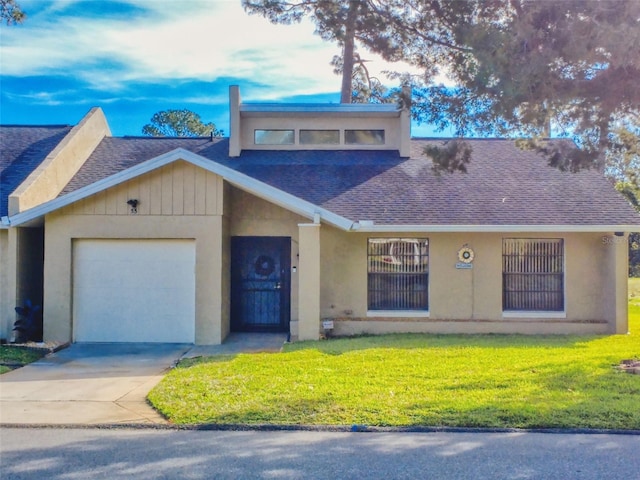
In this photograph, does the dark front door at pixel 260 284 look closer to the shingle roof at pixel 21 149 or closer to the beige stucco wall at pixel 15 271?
the beige stucco wall at pixel 15 271

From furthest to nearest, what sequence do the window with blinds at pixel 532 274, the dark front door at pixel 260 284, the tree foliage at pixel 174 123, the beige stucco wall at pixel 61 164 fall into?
the tree foliage at pixel 174 123
the dark front door at pixel 260 284
the window with blinds at pixel 532 274
the beige stucco wall at pixel 61 164

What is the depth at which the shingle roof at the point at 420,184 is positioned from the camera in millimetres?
13312

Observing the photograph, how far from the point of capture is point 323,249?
1348cm

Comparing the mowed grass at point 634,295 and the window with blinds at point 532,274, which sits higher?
the window with blinds at point 532,274

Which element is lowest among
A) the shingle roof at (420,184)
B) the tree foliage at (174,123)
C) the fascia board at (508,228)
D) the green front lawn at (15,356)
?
the green front lawn at (15,356)

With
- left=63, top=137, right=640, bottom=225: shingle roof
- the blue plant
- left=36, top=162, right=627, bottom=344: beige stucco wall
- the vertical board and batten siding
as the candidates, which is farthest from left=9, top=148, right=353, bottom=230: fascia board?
the blue plant

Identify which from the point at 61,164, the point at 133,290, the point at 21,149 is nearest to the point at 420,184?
the point at 133,290

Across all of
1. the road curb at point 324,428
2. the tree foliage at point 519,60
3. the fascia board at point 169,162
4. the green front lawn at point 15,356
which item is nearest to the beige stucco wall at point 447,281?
the fascia board at point 169,162

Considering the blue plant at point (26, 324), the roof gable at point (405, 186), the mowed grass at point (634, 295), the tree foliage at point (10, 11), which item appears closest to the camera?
the tree foliage at point (10, 11)

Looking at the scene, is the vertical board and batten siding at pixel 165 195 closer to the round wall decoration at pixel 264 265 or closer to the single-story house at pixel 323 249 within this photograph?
the single-story house at pixel 323 249

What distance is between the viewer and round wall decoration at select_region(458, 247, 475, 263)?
1334 centimetres

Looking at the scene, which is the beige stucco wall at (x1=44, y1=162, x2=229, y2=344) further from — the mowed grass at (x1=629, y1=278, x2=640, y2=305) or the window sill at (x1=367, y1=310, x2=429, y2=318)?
the mowed grass at (x1=629, y1=278, x2=640, y2=305)

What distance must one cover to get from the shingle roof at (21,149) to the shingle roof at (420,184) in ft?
3.49

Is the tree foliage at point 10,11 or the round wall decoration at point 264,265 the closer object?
the tree foliage at point 10,11
